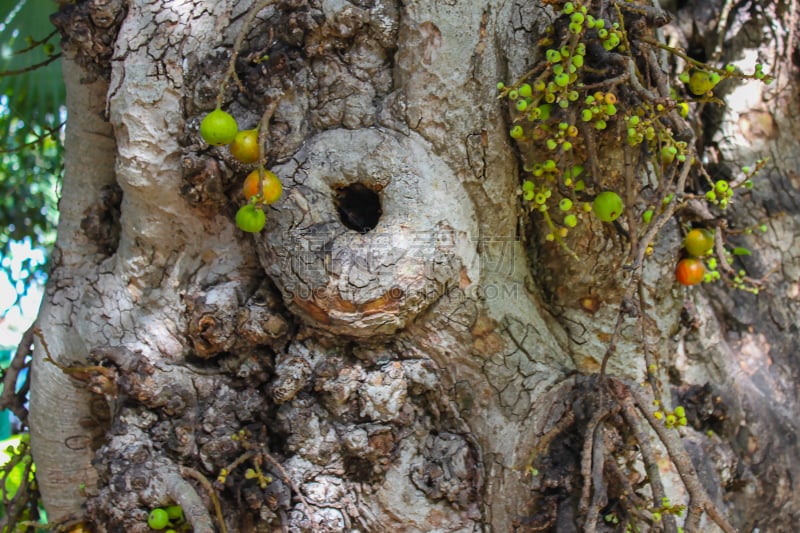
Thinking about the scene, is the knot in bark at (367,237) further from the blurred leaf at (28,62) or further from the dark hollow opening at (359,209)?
the blurred leaf at (28,62)

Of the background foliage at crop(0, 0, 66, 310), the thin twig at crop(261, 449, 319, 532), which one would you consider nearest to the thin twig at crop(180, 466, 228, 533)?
the thin twig at crop(261, 449, 319, 532)

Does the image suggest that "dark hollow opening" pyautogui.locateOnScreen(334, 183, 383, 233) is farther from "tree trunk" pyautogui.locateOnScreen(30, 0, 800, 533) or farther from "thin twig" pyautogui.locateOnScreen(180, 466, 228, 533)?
"thin twig" pyautogui.locateOnScreen(180, 466, 228, 533)

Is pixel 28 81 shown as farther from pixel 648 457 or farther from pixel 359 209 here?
pixel 648 457

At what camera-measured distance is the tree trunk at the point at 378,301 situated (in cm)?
145

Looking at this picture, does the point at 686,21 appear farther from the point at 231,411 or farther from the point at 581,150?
the point at 231,411

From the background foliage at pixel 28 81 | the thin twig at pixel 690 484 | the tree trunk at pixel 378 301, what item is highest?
the background foliage at pixel 28 81

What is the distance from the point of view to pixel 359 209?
1.57m

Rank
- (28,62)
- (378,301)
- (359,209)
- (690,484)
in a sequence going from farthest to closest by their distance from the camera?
1. (28,62)
2. (359,209)
3. (378,301)
4. (690,484)

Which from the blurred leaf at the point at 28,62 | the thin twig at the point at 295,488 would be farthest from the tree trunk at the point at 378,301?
the blurred leaf at the point at 28,62

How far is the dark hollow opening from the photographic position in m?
1.54

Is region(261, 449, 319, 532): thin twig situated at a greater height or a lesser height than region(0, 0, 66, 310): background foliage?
lesser

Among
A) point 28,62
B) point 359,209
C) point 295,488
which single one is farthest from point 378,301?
point 28,62

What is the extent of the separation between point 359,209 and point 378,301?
251 millimetres

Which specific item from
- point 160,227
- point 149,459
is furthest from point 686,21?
point 149,459
